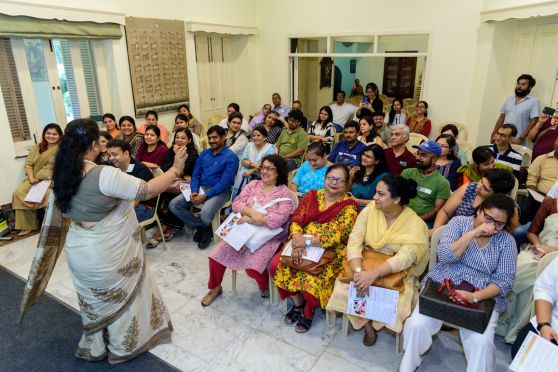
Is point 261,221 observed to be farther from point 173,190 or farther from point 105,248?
point 173,190

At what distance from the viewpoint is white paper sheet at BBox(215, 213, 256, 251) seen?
8.64 feet

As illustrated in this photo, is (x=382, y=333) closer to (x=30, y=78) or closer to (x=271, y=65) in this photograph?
(x=30, y=78)

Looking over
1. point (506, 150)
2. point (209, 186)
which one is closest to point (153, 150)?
point (209, 186)

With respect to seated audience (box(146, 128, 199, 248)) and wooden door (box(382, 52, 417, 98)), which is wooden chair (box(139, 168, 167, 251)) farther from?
wooden door (box(382, 52, 417, 98))

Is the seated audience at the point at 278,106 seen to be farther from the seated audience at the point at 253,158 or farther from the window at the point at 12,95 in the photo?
the window at the point at 12,95

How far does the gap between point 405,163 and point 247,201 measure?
1504 millimetres

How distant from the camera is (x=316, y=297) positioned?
2381 millimetres

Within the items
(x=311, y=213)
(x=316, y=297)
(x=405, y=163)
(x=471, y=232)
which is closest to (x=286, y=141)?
(x=405, y=163)

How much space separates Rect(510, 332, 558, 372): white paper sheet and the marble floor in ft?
1.99

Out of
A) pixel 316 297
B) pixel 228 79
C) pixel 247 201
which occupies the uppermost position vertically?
pixel 228 79

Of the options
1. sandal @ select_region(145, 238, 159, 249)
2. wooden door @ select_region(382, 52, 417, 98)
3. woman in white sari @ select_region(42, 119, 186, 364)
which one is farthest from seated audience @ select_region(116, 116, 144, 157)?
wooden door @ select_region(382, 52, 417, 98)

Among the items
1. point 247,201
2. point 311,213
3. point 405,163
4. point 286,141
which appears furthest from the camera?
point 286,141

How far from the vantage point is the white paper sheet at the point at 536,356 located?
159 cm

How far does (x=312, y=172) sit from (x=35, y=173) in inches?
119
